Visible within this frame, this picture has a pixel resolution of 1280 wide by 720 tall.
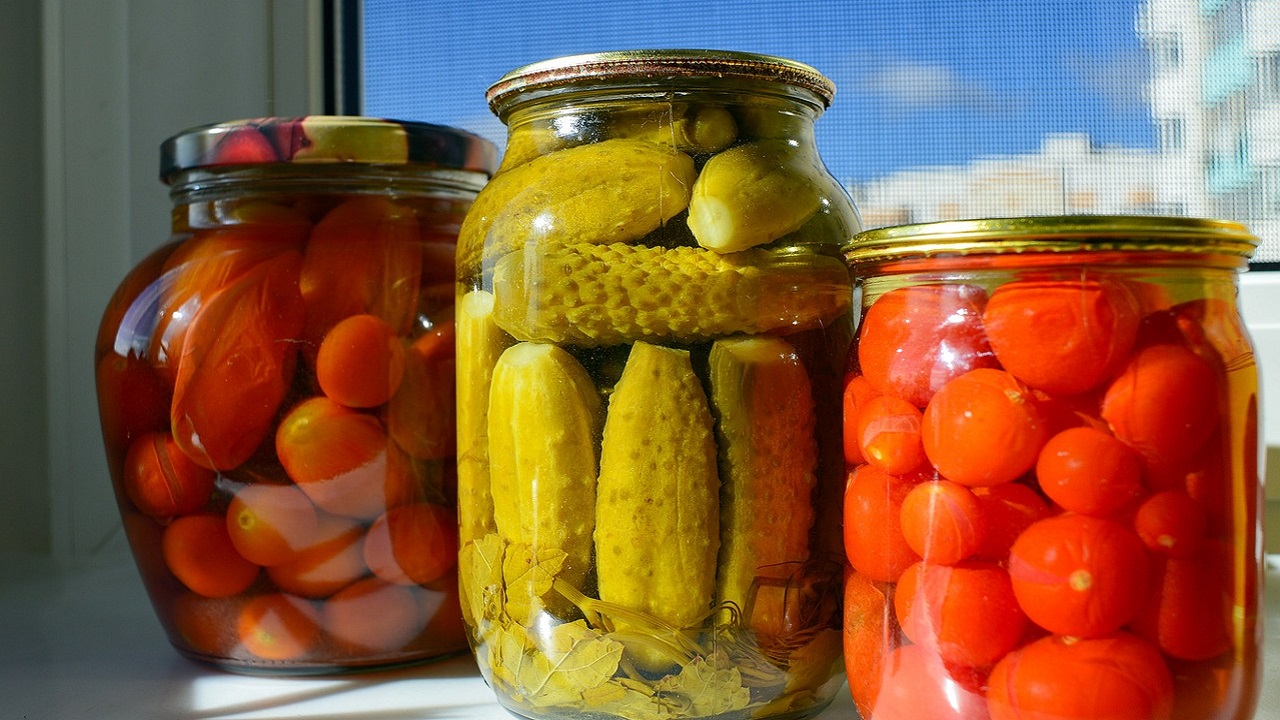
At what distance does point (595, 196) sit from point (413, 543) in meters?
0.26

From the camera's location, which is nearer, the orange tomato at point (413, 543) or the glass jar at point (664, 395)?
the glass jar at point (664, 395)

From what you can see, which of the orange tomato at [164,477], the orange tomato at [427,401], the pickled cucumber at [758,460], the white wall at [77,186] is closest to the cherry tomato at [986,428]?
the pickled cucumber at [758,460]

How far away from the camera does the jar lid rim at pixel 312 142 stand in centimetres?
70

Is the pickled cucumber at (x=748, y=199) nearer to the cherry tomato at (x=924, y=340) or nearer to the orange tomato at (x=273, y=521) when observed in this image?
the cherry tomato at (x=924, y=340)

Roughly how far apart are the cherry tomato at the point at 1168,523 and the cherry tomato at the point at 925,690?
9 cm

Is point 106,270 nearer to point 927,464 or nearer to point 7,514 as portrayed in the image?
point 7,514

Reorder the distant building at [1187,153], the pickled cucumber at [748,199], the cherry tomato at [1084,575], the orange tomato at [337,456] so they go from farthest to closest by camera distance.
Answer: the distant building at [1187,153], the orange tomato at [337,456], the pickled cucumber at [748,199], the cherry tomato at [1084,575]

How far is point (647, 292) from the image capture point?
0.57 metres

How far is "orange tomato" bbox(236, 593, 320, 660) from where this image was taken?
0.70m

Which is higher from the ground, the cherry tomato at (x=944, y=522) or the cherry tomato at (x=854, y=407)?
the cherry tomato at (x=854, y=407)

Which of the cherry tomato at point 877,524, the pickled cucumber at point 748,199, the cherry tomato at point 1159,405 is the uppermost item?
the pickled cucumber at point 748,199

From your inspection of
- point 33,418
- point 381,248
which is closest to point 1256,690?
point 381,248

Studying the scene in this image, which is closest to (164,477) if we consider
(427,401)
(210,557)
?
(210,557)

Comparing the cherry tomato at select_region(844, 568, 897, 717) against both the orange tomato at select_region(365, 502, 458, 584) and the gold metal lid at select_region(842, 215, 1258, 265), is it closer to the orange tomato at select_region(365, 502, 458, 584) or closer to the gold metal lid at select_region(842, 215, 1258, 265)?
the gold metal lid at select_region(842, 215, 1258, 265)
